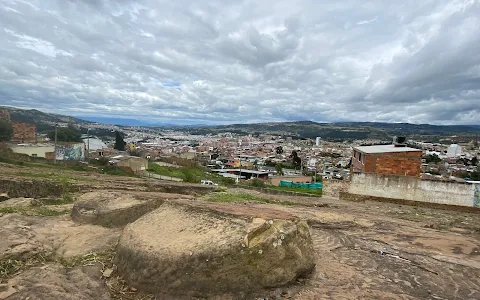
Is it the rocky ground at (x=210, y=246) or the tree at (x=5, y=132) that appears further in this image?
the tree at (x=5, y=132)

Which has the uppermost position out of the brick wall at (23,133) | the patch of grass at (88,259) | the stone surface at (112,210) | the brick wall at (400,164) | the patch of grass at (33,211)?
the brick wall at (400,164)

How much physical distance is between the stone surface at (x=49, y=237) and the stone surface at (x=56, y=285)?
61cm

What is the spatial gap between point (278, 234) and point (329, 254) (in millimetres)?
1688

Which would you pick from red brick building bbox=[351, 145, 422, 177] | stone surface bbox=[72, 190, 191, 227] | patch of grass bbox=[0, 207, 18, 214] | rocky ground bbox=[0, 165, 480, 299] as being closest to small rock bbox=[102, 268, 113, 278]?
rocky ground bbox=[0, 165, 480, 299]

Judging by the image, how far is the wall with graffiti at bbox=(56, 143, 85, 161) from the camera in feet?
114

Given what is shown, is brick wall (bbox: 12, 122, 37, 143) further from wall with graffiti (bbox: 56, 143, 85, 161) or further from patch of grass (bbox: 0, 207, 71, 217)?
patch of grass (bbox: 0, 207, 71, 217)

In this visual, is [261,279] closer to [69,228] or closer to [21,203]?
[69,228]

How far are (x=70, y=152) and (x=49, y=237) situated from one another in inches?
1327

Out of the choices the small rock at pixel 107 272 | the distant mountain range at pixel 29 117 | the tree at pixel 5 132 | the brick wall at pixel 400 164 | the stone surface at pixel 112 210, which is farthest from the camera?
the distant mountain range at pixel 29 117

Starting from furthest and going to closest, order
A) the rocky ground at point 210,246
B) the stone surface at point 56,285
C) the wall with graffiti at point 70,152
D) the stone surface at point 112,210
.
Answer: the wall with graffiti at point 70,152 → the stone surface at point 112,210 → the rocky ground at point 210,246 → the stone surface at point 56,285

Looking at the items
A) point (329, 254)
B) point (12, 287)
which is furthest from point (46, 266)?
point (329, 254)

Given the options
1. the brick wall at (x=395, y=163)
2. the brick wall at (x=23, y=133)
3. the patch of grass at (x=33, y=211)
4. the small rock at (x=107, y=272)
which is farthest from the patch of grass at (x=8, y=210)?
the brick wall at (x=23, y=133)

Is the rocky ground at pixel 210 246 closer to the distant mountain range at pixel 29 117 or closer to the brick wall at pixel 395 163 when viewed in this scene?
the brick wall at pixel 395 163

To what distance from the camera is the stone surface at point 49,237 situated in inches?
193
